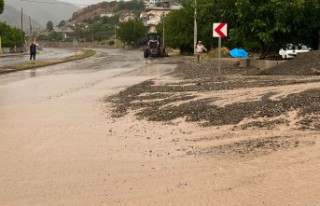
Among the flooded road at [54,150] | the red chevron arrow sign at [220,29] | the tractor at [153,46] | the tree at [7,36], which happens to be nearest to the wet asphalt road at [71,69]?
the flooded road at [54,150]

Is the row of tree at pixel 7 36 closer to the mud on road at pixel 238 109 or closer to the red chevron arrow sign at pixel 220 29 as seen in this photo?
the red chevron arrow sign at pixel 220 29

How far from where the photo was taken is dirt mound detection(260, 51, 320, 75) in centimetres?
1706

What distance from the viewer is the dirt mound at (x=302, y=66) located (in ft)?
56.0

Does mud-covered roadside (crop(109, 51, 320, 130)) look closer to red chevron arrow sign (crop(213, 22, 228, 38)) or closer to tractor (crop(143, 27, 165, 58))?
red chevron arrow sign (crop(213, 22, 228, 38))

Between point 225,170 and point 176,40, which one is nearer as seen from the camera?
point 225,170

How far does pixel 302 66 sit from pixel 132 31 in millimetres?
88231

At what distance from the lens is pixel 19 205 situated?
4.98 metres

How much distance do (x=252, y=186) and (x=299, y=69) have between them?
13.3 meters

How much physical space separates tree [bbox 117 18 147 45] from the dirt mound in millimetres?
85684

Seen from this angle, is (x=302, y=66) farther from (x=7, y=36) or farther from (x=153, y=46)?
(x=7, y=36)

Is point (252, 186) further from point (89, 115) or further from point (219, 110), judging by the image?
point (89, 115)

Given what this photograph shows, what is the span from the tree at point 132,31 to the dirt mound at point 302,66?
8568 centimetres

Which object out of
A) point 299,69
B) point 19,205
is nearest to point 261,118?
point 19,205

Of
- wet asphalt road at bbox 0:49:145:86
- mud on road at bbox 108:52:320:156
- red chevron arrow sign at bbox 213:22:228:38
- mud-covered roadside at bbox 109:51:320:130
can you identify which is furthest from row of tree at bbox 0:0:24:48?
mud-covered roadside at bbox 109:51:320:130
